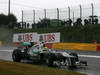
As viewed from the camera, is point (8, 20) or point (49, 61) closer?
point (49, 61)

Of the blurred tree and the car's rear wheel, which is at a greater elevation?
the blurred tree

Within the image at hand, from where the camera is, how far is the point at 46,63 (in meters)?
16.5

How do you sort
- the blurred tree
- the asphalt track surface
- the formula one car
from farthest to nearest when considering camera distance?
the blurred tree < the formula one car < the asphalt track surface

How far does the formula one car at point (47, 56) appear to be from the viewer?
1547cm

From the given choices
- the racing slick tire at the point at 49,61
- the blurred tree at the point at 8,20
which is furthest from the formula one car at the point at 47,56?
the blurred tree at the point at 8,20

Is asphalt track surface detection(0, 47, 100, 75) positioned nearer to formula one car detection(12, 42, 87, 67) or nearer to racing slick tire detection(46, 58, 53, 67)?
formula one car detection(12, 42, 87, 67)

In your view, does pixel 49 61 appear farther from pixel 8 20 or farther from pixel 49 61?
pixel 8 20

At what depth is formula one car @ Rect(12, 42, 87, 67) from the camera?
15469 mm

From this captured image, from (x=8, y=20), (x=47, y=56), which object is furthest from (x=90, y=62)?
(x=8, y=20)

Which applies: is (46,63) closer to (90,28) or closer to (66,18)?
(90,28)

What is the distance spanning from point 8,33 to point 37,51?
2780 cm

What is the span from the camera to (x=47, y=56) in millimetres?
16359

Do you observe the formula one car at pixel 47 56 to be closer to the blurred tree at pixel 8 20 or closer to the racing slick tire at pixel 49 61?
the racing slick tire at pixel 49 61

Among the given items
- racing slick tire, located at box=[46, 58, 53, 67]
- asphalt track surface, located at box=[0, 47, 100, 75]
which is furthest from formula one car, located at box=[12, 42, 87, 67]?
asphalt track surface, located at box=[0, 47, 100, 75]
